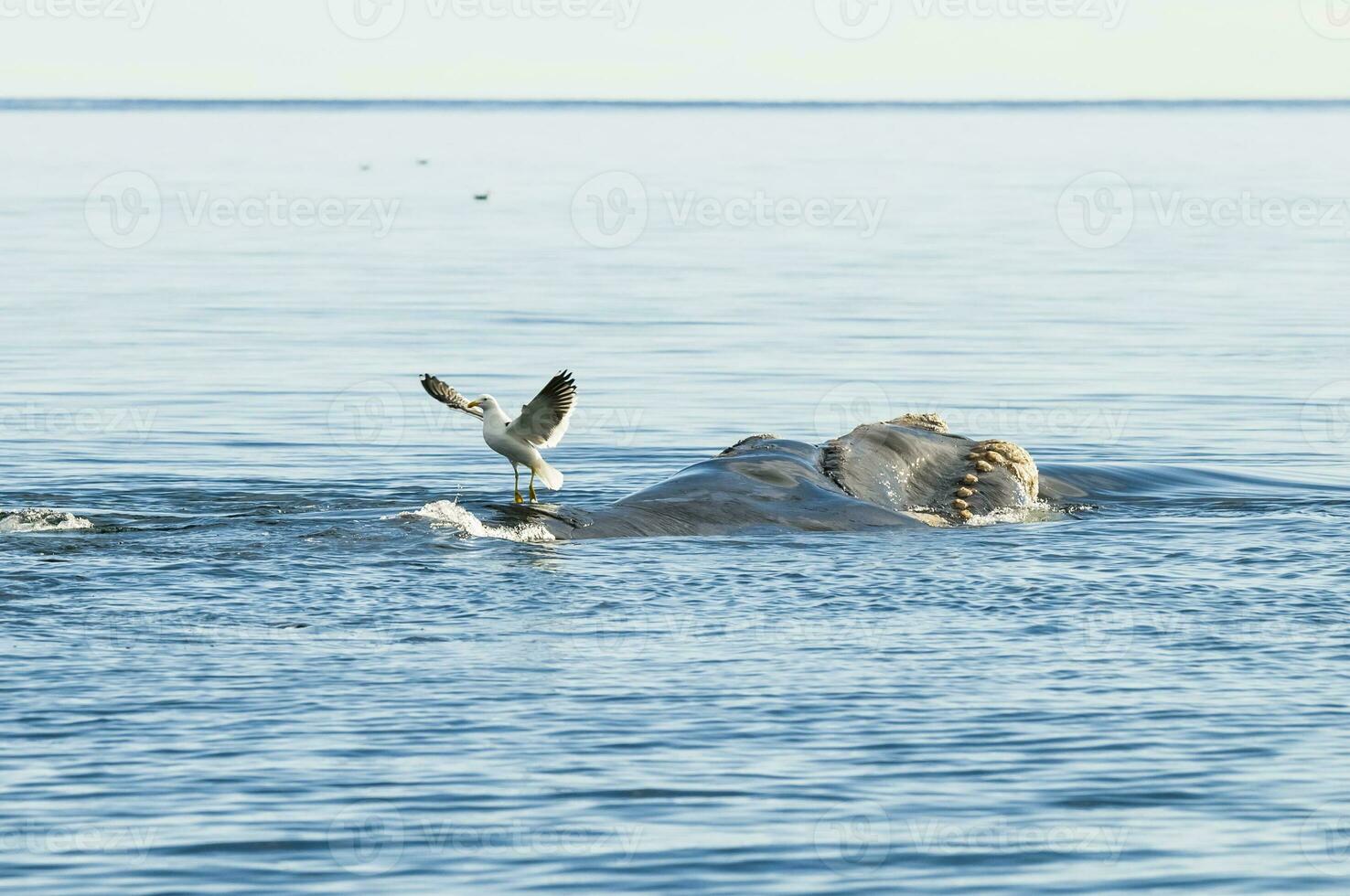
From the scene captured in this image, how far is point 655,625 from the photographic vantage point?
15445 mm

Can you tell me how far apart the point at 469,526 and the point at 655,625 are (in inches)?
136

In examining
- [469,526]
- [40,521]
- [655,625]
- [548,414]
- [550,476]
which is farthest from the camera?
[550,476]

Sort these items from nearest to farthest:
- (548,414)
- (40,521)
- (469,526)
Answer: (548,414)
(469,526)
(40,521)

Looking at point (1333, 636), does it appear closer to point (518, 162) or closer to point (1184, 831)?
point (1184, 831)

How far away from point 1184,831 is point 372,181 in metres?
92.0

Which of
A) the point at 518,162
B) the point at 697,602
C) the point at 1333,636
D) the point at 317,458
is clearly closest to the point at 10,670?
the point at 697,602

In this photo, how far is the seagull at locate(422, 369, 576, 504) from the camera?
1800 centimetres

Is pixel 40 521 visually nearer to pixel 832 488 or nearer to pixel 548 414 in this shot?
pixel 548 414

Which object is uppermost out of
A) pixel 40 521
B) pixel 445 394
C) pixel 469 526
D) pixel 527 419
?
pixel 445 394

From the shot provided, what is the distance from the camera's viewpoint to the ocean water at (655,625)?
35.9 feet

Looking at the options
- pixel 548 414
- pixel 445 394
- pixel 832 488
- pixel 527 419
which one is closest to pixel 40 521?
pixel 445 394

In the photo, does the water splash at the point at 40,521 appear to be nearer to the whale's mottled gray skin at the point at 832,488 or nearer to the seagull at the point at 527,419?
the seagull at the point at 527,419

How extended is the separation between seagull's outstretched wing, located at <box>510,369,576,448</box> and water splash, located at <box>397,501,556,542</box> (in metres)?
0.77

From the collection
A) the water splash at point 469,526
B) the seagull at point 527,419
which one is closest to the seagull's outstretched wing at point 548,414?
the seagull at point 527,419
